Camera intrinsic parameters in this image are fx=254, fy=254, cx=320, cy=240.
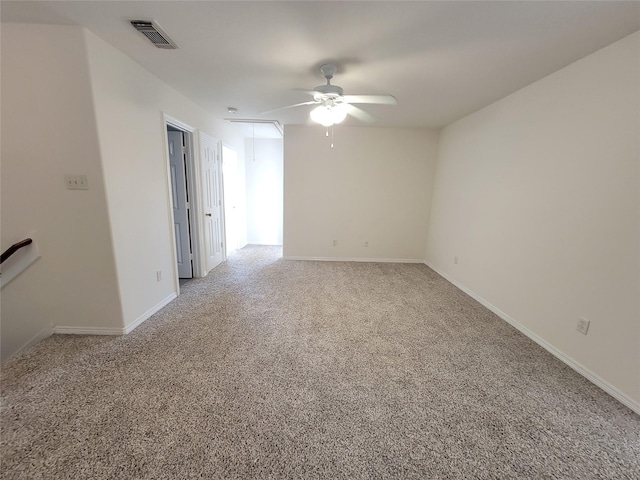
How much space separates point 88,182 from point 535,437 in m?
3.54

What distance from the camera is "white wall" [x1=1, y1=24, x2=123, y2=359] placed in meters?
1.86

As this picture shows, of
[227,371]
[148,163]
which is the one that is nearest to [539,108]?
[227,371]

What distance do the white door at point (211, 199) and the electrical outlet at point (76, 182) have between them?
1759mm

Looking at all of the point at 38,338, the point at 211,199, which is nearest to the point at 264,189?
the point at 211,199

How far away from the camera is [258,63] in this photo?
7.32ft

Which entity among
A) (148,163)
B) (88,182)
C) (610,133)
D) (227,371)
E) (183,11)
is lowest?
(227,371)

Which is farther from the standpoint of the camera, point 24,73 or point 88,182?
point 88,182

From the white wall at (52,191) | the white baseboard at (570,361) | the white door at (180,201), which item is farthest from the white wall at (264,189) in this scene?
the white baseboard at (570,361)

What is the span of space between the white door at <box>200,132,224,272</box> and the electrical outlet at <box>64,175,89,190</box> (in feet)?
5.77

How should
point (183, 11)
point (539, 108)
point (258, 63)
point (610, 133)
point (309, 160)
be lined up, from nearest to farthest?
point (183, 11) < point (610, 133) < point (258, 63) < point (539, 108) < point (309, 160)

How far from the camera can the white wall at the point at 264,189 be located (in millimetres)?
5695

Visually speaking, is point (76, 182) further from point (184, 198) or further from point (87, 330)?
point (184, 198)

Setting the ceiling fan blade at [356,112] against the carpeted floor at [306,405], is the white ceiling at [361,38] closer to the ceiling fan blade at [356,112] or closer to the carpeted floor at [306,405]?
the ceiling fan blade at [356,112]

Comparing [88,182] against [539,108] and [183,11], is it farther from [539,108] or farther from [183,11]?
[539,108]
